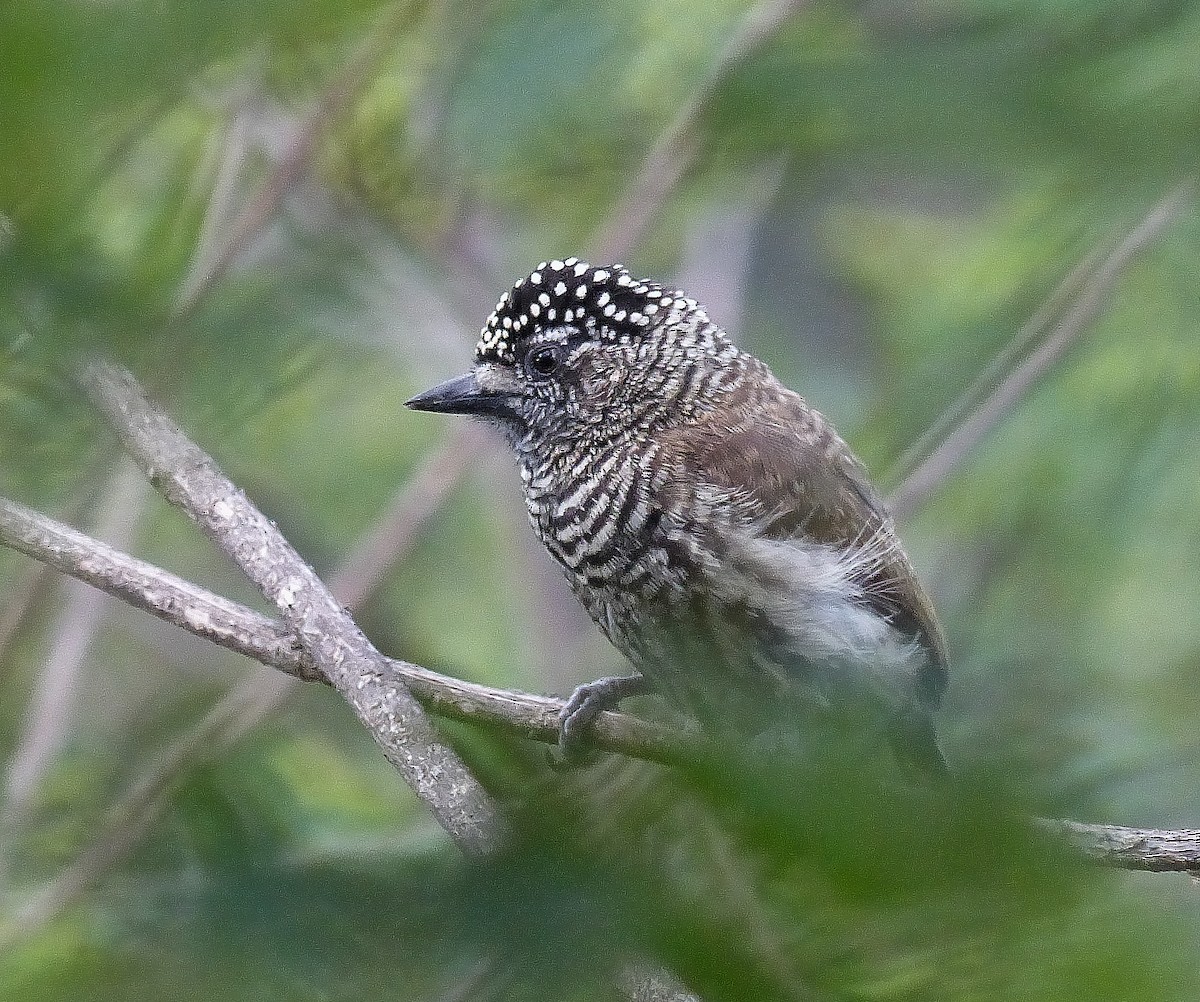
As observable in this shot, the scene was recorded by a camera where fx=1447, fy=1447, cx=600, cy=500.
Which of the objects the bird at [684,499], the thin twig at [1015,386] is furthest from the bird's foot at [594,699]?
the thin twig at [1015,386]

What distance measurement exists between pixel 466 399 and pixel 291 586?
3.76 feet

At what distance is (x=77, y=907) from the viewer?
2.34ft

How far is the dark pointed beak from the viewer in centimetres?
328

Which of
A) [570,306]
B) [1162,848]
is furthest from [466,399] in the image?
[1162,848]

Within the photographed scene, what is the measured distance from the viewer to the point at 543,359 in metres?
3.40

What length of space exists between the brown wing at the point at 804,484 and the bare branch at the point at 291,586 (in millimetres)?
1042

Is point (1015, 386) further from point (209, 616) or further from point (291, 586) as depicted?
point (209, 616)

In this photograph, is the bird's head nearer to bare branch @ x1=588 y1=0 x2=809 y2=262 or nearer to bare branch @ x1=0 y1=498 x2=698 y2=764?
bare branch @ x1=588 y1=0 x2=809 y2=262

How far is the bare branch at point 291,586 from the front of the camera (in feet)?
6.01

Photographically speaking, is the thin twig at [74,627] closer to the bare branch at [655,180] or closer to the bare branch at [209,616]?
the bare branch at [209,616]

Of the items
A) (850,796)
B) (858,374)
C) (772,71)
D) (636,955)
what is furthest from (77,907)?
(858,374)

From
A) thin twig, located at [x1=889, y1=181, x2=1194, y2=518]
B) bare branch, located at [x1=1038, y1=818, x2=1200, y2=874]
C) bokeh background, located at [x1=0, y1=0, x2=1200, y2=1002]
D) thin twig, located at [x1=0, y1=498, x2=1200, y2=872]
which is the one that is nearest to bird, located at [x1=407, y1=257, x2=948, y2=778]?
thin twig, located at [x1=889, y1=181, x2=1194, y2=518]

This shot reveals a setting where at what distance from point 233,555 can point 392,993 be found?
1758 millimetres

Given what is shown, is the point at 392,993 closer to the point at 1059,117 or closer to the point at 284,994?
the point at 284,994
